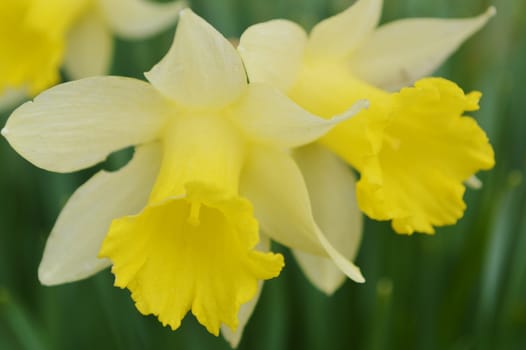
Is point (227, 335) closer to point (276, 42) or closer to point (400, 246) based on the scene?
point (276, 42)

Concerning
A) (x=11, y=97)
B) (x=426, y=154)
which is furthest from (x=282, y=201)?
(x=11, y=97)

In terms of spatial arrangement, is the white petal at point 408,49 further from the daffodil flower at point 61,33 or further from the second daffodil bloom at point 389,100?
the daffodil flower at point 61,33

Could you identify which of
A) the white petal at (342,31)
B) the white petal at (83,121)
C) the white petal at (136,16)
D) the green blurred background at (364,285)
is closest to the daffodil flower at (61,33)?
the white petal at (136,16)

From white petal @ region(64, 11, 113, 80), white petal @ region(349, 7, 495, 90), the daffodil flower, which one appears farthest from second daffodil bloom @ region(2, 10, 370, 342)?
white petal @ region(64, 11, 113, 80)

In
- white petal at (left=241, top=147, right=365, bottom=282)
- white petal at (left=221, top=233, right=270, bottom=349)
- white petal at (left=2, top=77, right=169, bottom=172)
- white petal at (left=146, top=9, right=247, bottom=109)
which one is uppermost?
white petal at (left=146, top=9, right=247, bottom=109)

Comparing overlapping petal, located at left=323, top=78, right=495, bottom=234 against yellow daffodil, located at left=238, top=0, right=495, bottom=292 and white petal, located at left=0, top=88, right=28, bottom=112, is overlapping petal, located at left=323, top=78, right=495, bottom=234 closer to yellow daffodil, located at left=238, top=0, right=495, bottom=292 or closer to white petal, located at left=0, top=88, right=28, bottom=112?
yellow daffodil, located at left=238, top=0, right=495, bottom=292

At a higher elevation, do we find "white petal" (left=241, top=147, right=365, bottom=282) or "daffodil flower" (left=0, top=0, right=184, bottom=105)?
"white petal" (left=241, top=147, right=365, bottom=282)

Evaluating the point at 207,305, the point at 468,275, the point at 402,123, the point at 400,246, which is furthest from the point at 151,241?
the point at 468,275
